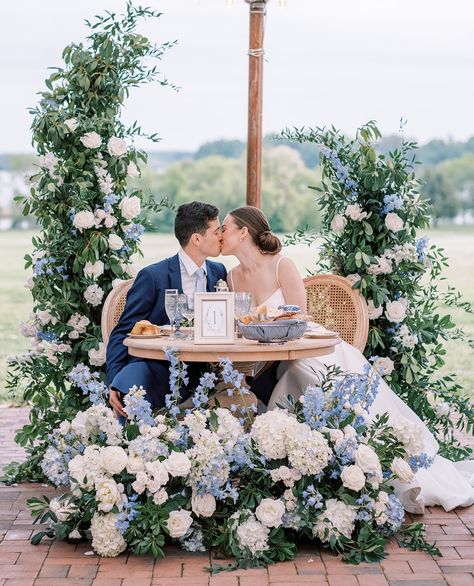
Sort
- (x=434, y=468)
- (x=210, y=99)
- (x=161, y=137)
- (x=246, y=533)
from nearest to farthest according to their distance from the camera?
(x=246, y=533) < (x=434, y=468) < (x=161, y=137) < (x=210, y=99)

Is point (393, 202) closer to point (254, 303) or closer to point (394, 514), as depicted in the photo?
point (254, 303)

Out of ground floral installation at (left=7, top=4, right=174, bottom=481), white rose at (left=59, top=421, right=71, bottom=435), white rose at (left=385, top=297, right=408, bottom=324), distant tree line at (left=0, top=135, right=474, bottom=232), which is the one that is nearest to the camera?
white rose at (left=59, top=421, right=71, bottom=435)

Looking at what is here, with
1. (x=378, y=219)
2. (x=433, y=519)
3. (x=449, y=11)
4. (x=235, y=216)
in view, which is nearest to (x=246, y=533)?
(x=433, y=519)

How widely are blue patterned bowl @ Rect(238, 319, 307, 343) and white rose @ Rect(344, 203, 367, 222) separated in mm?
1067

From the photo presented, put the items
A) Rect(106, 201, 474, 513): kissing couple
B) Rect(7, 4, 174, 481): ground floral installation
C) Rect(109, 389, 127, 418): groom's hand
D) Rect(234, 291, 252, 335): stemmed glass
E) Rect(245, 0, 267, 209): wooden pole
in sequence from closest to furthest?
Rect(234, 291, 252, 335): stemmed glass
Rect(109, 389, 127, 418): groom's hand
Rect(106, 201, 474, 513): kissing couple
Rect(7, 4, 174, 481): ground floral installation
Rect(245, 0, 267, 209): wooden pole

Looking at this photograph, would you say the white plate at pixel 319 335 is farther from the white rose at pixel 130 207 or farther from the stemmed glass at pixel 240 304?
the white rose at pixel 130 207

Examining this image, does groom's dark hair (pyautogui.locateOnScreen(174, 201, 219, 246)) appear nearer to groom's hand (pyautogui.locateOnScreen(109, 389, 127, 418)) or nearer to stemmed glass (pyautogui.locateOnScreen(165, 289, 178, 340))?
stemmed glass (pyautogui.locateOnScreen(165, 289, 178, 340))

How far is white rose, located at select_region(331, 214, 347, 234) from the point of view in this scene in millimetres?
4770

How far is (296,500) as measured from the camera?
138 inches

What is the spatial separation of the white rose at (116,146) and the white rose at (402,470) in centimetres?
201

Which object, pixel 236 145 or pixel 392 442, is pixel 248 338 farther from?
pixel 236 145

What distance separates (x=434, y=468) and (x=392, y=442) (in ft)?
2.05

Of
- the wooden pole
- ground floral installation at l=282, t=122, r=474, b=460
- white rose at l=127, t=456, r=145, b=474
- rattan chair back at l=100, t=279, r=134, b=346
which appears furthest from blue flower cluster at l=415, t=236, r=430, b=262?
white rose at l=127, t=456, r=145, b=474

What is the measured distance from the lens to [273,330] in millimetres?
3758
